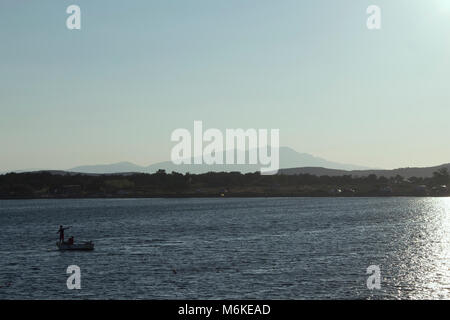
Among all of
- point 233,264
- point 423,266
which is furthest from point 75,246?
point 423,266

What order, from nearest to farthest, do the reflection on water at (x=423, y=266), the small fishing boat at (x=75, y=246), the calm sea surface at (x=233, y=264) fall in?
1. the calm sea surface at (x=233, y=264)
2. the reflection on water at (x=423, y=266)
3. the small fishing boat at (x=75, y=246)

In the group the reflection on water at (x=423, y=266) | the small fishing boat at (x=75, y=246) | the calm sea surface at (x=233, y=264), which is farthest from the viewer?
the small fishing boat at (x=75, y=246)

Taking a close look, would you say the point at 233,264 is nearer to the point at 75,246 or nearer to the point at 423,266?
the point at 423,266

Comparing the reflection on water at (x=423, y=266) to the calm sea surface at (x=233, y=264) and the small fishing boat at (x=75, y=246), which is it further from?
the small fishing boat at (x=75, y=246)

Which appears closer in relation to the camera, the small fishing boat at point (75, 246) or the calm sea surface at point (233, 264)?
the calm sea surface at point (233, 264)

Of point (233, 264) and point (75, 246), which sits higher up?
point (75, 246)

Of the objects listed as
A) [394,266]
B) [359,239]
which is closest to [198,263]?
[394,266]

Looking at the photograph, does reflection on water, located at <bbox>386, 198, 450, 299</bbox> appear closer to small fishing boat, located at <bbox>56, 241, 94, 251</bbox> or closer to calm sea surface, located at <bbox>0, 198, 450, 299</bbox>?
calm sea surface, located at <bbox>0, 198, 450, 299</bbox>

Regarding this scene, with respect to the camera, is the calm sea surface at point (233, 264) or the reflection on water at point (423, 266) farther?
the reflection on water at point (423, 266)

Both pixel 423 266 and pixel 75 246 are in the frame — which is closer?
pixel 423 266

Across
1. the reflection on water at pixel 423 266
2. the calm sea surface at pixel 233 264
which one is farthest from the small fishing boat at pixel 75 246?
the reflection on water at pixel 423 266

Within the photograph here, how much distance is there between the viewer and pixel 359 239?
114625 mm

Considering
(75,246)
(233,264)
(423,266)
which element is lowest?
(423,266)
